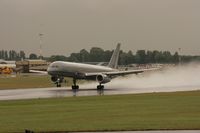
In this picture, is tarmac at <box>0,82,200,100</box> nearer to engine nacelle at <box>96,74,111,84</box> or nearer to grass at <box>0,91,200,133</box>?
engine nacelle at <box>96,74,111,84</box>

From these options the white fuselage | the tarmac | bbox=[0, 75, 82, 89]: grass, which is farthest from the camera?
bbox=[0, 75, 82, 89]: grass

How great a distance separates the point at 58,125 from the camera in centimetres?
2395

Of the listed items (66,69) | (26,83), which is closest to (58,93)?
(66,69)

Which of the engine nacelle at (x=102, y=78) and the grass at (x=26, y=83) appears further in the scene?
the grass at (x=26, y=83)

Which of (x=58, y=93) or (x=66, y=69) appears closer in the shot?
(x=58, y=93)

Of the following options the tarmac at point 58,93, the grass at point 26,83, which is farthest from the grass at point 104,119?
the grass at point 26,83

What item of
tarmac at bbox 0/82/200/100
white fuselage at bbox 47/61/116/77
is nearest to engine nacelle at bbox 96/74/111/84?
white fuselage at bbox 47/61/116/77

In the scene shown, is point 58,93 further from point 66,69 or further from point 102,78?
point 66,69

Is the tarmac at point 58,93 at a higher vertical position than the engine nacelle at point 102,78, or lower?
lower

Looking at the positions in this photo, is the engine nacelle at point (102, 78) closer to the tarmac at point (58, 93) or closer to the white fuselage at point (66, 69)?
the white fuselage at point (66, 69)

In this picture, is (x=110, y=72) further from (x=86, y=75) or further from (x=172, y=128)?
(x=172, y=128)

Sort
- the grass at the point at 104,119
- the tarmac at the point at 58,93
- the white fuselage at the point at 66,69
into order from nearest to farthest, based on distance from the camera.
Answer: the grass at the point at 104,119
the tarmac at the point at 58,93
the white fuselage at the point at 66,69

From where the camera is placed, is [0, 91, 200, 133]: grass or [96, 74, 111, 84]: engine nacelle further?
[96, 74, 111, 84]: engine nacelle

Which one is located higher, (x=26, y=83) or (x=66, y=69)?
(x=66, y=69)
